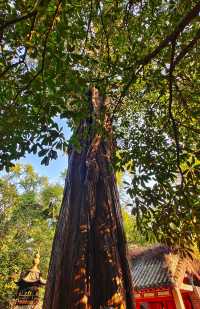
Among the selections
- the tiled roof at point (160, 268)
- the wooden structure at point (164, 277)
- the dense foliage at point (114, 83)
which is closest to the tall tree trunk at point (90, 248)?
the dense foliage at point (114, 83)

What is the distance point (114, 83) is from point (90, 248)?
182 centimetres

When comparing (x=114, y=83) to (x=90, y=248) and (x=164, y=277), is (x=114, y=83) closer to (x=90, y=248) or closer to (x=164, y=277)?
(x=90, y=248)

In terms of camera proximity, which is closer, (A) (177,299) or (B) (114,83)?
(B) (114,83)

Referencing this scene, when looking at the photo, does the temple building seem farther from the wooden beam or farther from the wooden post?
the wooden beam

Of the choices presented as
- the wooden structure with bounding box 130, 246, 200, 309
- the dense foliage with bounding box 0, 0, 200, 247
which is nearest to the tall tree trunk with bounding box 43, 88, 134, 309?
the dense foliage with bounding box 0, 0, 200, 247

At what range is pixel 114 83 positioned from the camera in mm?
3086

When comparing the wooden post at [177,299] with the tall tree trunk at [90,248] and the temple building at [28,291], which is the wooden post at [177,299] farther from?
the tall tree trunk at [90,248]

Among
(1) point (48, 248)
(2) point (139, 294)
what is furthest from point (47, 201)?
(2) point (139, 294)

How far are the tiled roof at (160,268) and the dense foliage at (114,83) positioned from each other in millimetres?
6664

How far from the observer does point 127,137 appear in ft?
14.4

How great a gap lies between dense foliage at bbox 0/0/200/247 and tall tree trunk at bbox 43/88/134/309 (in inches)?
19.9

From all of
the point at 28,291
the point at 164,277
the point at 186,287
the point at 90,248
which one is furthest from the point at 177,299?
the point at 90,248

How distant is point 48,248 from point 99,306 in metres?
14.8

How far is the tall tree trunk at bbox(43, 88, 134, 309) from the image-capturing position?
2.00 m
